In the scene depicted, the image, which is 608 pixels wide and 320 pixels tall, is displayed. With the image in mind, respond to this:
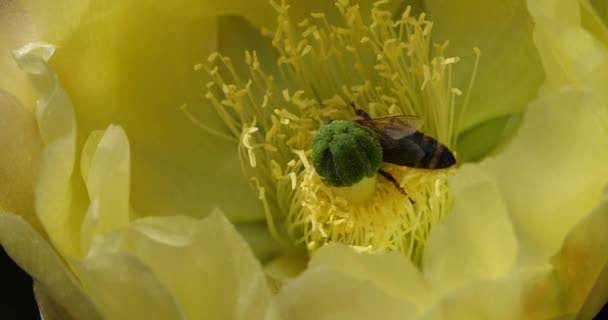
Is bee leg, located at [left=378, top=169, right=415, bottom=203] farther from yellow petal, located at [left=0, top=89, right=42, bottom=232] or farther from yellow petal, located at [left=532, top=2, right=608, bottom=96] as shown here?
yellow petal, located at [left=0, top=89, right=42, bottom=232]

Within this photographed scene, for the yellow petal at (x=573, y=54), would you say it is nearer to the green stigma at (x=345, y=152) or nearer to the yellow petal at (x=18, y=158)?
the green stigma at (x=345, y=152)

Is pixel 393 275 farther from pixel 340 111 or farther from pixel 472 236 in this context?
pixel 340 111

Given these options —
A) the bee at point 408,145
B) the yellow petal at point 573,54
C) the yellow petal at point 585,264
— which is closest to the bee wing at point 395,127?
the bee at point 408,145

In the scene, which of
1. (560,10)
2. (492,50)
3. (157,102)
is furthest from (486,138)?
(157,102)

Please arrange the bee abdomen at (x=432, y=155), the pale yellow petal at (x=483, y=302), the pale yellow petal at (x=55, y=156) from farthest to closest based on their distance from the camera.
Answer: the bee abdomen at (x=432, y=155) < the pale yellow petal at (x=55, y=156) < the pale yellow petal at (x=483, y=302)

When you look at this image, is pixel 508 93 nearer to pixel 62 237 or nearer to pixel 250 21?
pixel 250 21

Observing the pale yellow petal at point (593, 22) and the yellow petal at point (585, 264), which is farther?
the pale yellow petal at point (593, 22)

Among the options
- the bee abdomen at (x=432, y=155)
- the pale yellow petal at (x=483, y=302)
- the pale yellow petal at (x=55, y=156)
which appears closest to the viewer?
the pale yellow petal at (x=483, y=302)
